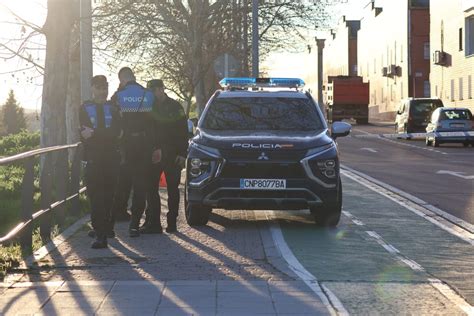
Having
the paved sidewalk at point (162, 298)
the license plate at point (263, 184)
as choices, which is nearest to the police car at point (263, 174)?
the license plate at point (263, 184)

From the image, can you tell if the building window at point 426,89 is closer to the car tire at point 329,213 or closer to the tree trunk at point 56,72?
the tree trunk at point 56,72

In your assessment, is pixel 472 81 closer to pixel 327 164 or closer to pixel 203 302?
pixel 327 164

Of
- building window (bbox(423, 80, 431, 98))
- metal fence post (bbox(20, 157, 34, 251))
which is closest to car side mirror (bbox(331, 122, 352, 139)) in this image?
metal fence post (bbox(20, 157, 34, 251))

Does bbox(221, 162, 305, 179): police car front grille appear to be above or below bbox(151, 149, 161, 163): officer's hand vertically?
below

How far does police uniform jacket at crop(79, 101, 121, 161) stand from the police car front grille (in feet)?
5.76

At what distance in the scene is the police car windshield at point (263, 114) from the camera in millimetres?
12633

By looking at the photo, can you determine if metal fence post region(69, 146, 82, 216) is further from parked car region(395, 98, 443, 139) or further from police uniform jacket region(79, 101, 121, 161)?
parked car region(395, 98, 443, 139)

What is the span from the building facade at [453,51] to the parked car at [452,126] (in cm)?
1840

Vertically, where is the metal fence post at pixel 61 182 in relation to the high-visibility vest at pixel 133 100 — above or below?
below

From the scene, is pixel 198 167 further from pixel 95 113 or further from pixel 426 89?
pixel 426 89

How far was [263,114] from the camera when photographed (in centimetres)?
1291

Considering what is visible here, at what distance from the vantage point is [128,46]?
100 ft

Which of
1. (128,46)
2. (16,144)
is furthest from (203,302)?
(16,144)

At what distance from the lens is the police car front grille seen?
11.5 metres
